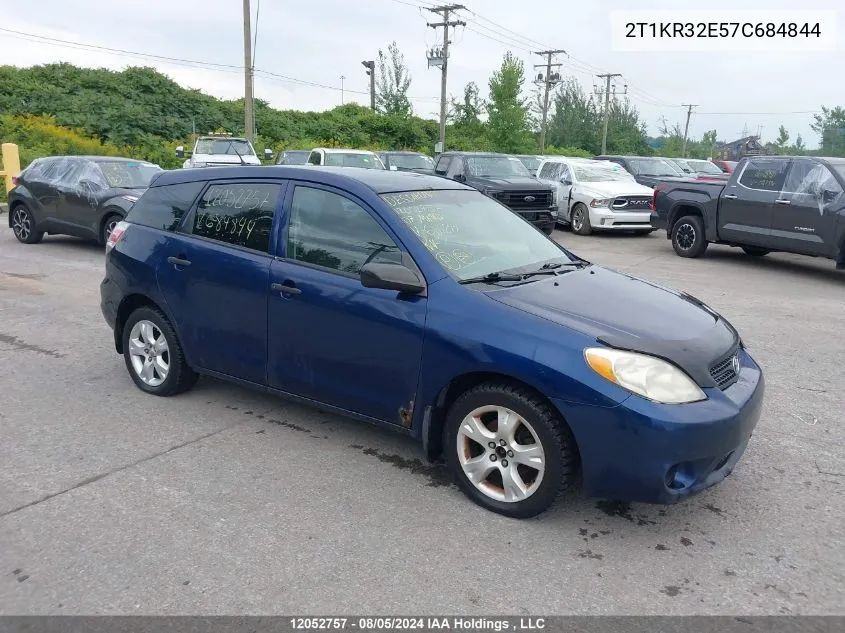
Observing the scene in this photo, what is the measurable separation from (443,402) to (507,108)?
40.6 meters

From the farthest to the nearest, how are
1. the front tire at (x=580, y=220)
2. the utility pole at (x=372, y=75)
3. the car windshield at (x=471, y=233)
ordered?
the utility pole at (x=372, y=75)
the front tire at (x=580, y=220)
the car windshield at (x=471, y=233)

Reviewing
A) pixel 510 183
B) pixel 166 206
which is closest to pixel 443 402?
pixel 166 206

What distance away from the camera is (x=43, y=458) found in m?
4.15

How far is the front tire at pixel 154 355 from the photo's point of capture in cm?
502

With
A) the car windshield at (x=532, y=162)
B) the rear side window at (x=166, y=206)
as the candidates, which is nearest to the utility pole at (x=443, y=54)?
the car windshield at (x=532, y=162)

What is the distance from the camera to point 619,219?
16.0 m

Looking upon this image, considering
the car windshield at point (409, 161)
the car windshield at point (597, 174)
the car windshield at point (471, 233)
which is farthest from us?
the car windshield at point (409, 161)

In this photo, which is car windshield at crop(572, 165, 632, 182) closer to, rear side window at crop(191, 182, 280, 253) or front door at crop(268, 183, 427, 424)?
rear side window at crop(191, 182, 280, 253)

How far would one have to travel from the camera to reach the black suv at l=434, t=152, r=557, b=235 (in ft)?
48.8

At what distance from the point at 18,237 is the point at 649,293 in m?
12.5

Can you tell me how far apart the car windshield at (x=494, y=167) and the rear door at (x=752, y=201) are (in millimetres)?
5320

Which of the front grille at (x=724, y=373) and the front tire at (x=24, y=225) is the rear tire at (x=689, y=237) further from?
the front tire at (x=24, y=225)

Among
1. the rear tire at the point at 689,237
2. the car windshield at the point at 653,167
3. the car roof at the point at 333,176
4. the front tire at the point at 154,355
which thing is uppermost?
the car windshield at the point at 653,167

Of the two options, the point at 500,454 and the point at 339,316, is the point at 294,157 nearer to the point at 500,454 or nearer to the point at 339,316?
the point at 339,316
